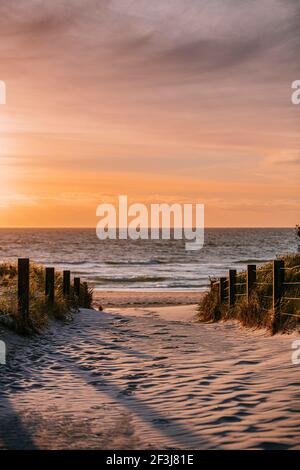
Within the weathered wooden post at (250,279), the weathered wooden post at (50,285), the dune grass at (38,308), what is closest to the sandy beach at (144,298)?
the dune grass at (38,308)

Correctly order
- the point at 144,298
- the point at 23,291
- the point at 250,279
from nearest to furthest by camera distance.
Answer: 1. the point at 23,291
2. the point at 250,279
3. the point at 144,298

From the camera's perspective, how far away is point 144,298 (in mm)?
33594

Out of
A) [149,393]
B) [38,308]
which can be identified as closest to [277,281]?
[38,308]

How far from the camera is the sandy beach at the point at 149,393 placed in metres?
5.67

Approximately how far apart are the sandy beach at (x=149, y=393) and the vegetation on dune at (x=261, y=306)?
0.72m

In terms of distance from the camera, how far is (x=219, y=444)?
5410 mm

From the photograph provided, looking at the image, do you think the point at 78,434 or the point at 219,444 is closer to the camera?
the point at 219,444

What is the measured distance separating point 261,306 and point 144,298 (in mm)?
Answer: 19315

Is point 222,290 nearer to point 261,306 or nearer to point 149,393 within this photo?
point 261,306

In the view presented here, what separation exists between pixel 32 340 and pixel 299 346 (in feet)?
17.5

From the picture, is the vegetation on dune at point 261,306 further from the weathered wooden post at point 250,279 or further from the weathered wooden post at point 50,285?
the weathered wooden post at point 50,285

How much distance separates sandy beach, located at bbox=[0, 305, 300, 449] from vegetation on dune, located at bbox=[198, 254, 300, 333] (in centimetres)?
72
